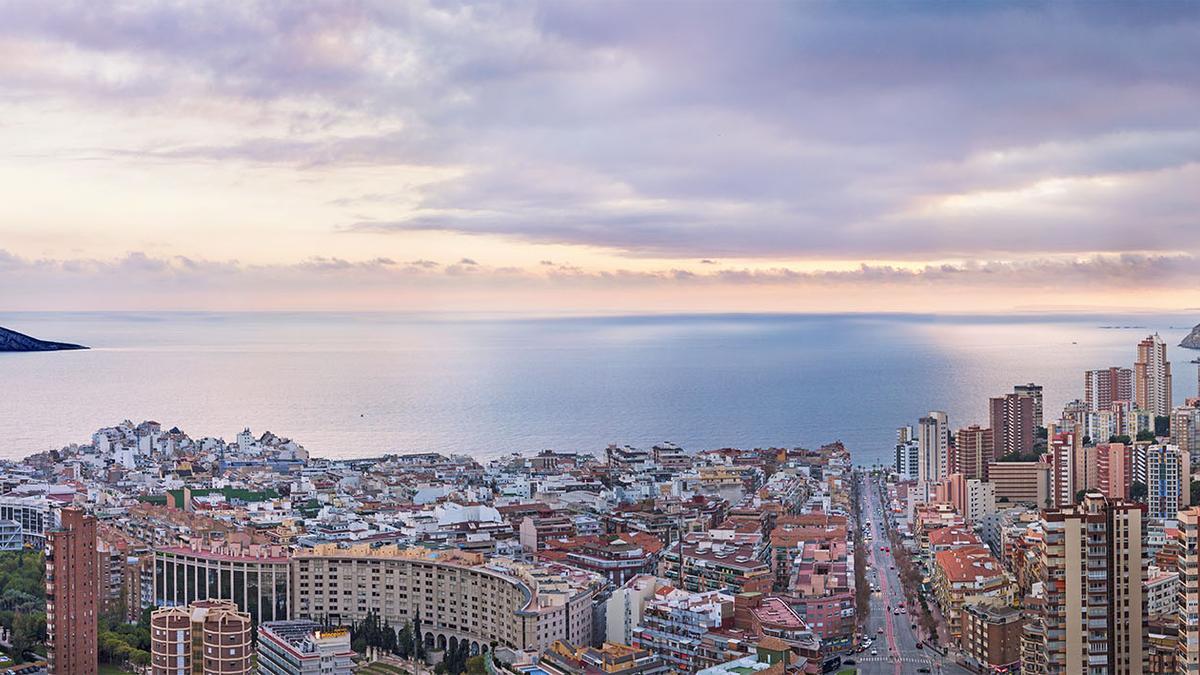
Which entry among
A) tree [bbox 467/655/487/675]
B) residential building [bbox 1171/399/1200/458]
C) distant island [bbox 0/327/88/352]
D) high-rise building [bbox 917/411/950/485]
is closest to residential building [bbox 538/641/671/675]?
tree [bbox 467/655/487/675]

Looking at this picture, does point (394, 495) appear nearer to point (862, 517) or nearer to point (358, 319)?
point (862, 517)

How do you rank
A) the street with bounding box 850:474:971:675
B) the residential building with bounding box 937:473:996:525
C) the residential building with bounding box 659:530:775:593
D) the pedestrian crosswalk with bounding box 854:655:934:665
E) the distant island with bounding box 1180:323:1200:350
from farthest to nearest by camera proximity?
1. the distant island with bounding box 1180:323:1200:350
2. the residential building with bounding box 937:473:996:525
3. the residential building with bounding box 659:530:775:593
4. the pedestrian crosswalk with bounding box 854:655:934:665
5. the street with bounding box 850:474:971:675

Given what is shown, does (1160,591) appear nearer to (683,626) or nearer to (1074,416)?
(683,626)

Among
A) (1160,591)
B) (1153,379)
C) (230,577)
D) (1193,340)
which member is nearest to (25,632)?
(230,577)

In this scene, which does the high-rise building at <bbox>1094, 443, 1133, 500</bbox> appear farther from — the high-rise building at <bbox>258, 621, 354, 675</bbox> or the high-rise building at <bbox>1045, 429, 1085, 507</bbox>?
the high-rise building at <bbox>258, 621, 354, 675</bbox>

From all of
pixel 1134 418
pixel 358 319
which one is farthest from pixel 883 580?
pixel 358 319

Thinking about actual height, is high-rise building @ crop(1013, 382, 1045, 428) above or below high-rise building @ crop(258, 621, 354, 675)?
above

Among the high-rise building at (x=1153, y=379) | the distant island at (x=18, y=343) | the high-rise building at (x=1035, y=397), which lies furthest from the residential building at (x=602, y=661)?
the high-rise building at (x=1153, y=379)
